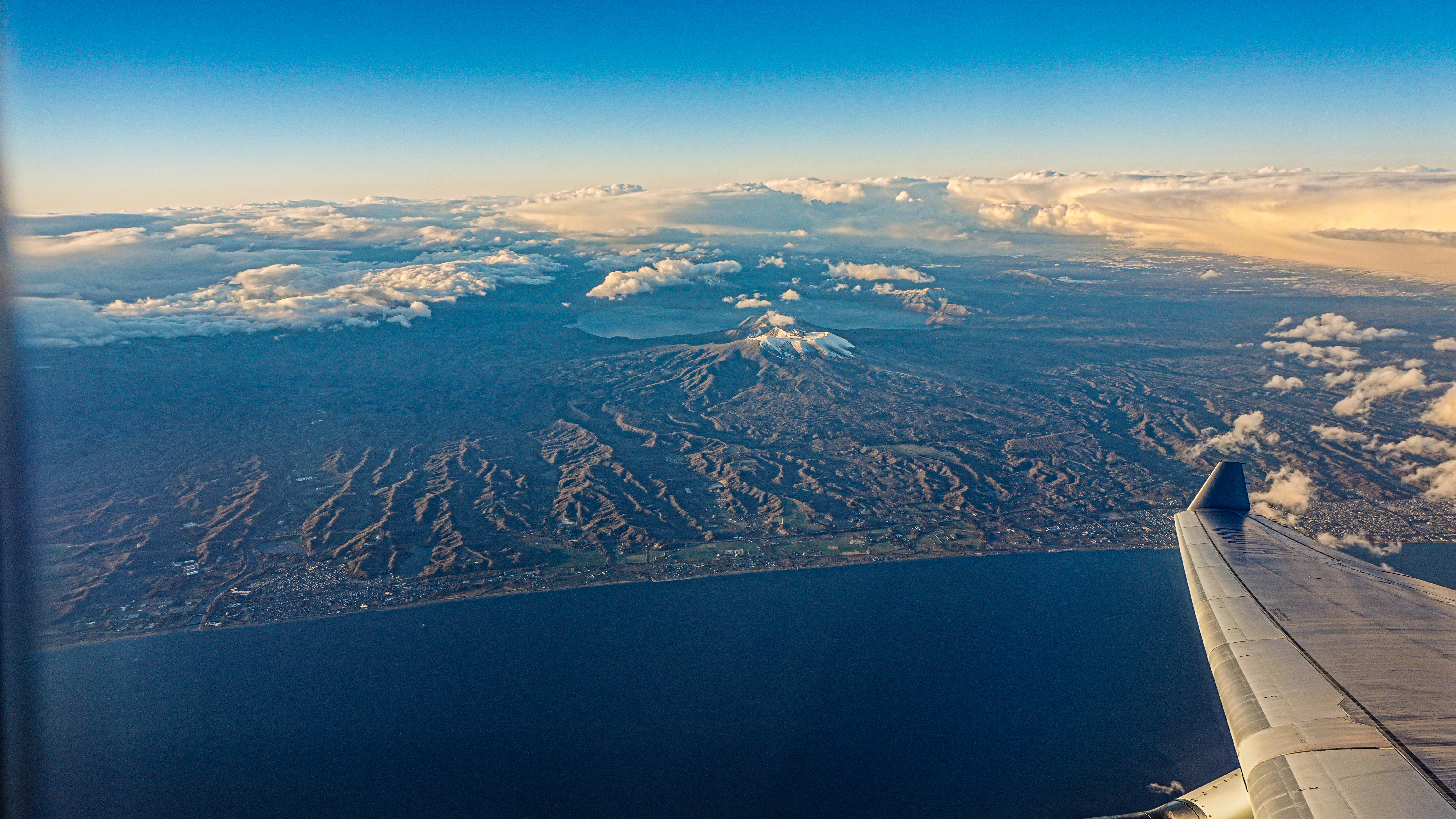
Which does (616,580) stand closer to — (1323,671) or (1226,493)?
(1226,493)

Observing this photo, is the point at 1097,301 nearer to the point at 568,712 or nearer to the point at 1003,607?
the point at 1003,607

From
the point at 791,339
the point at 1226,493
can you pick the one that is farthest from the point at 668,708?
the point at 791,339

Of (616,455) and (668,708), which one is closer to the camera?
(668,708)

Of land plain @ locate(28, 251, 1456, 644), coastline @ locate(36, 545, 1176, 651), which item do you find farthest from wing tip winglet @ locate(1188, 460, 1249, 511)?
coastline @ locate(36, 545, 1176, 651)

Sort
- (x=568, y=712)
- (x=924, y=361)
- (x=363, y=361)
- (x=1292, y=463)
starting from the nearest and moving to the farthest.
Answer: (x=568, y=712)
(x=1292, y=463)
(x=363, y=361)
(x=924, y=361)

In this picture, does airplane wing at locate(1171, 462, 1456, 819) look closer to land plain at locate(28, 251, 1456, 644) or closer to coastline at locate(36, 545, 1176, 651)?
land plain at locate(28, 251, 1456, 644)

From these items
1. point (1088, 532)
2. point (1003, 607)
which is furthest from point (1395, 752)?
point (1088, 532)
